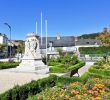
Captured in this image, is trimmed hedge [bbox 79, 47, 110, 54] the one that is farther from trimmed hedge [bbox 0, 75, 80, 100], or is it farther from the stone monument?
trimmed hedge [bbox 0, 75, 80, 100]

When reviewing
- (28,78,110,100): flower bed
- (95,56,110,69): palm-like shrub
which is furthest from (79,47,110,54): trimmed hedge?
(28,78,110,100): flower bed

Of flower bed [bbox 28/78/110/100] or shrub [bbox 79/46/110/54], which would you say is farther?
shrub [bbox 79/46/110/54]

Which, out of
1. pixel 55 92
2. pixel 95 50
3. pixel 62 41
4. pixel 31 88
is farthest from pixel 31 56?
pixel 62 41

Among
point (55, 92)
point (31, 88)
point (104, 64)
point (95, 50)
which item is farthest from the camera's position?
point (95, 50)

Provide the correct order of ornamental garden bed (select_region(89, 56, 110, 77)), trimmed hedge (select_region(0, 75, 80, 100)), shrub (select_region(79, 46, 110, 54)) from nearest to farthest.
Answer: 1. trimmed hedge (select_region(0, 75, 80, 100))
2. ornamental garden bed (select_region(89, 56, 110, 77))
3. shrub (select_region(79, 46, 110, 54))

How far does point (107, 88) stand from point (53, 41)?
7129cm

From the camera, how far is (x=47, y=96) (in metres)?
9.49

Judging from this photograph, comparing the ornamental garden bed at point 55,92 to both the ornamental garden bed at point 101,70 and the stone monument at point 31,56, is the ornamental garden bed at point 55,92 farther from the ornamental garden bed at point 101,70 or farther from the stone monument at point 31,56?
the stone monument at point 31,56

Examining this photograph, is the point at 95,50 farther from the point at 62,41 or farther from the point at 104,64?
the point at 104,64

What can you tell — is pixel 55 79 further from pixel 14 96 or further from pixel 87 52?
pixel 87 52

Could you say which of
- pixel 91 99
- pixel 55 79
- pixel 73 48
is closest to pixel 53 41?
pixel 73 48

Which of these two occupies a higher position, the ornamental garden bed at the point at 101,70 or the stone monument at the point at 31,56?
the stone monument at the point at 31,56

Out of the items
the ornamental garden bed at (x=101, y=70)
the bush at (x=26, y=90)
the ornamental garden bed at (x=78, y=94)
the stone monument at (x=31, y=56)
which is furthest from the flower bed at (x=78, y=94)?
the stone monument at (x=31, y=56)

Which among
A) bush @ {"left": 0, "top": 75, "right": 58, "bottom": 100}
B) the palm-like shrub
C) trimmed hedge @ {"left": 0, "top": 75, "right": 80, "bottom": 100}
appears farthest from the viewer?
the palm-like shrub
